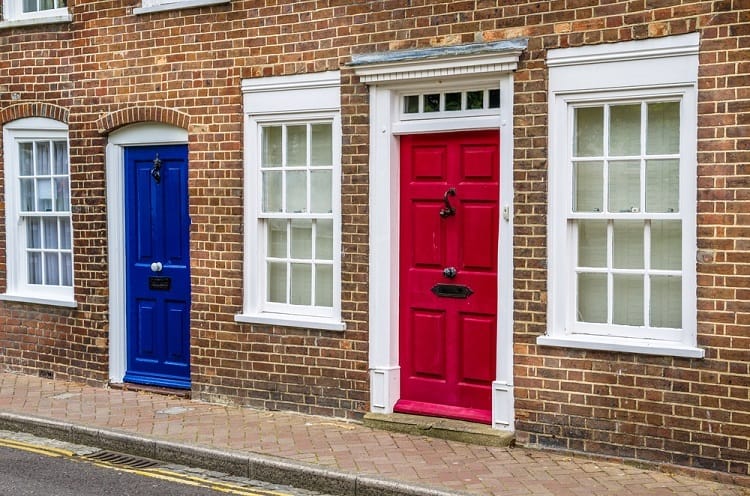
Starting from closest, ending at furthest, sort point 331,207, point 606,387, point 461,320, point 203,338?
1. point 606,387
2. point 461,320
3. point 331,207
4. point 203,338

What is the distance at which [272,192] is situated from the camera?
975cm

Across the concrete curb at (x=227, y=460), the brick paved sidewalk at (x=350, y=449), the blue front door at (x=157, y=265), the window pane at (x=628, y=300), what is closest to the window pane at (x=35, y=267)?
the blue front door at (x=157, y=265)

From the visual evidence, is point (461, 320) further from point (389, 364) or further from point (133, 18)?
point (133, 18)

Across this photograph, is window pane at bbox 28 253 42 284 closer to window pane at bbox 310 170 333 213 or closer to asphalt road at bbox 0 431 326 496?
asphalt road at bbox 0 431 326 496

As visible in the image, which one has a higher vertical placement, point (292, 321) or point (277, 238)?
point (277, 238)

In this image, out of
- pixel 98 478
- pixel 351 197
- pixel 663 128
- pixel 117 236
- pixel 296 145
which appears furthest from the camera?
pixel 117 236

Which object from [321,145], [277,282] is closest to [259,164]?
[321,145]

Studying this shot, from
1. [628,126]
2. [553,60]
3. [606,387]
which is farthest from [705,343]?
[553,60]

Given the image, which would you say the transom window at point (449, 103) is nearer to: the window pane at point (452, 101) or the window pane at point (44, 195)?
the window pane at point (452, 101)

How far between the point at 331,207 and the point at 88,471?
3172 mm

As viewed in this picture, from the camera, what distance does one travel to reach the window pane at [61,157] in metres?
11.4

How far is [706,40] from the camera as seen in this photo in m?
7.15

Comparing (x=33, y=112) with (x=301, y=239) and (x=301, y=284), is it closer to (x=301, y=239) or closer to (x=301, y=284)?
(x=301, y=239)

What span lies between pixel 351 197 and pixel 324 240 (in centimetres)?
62
